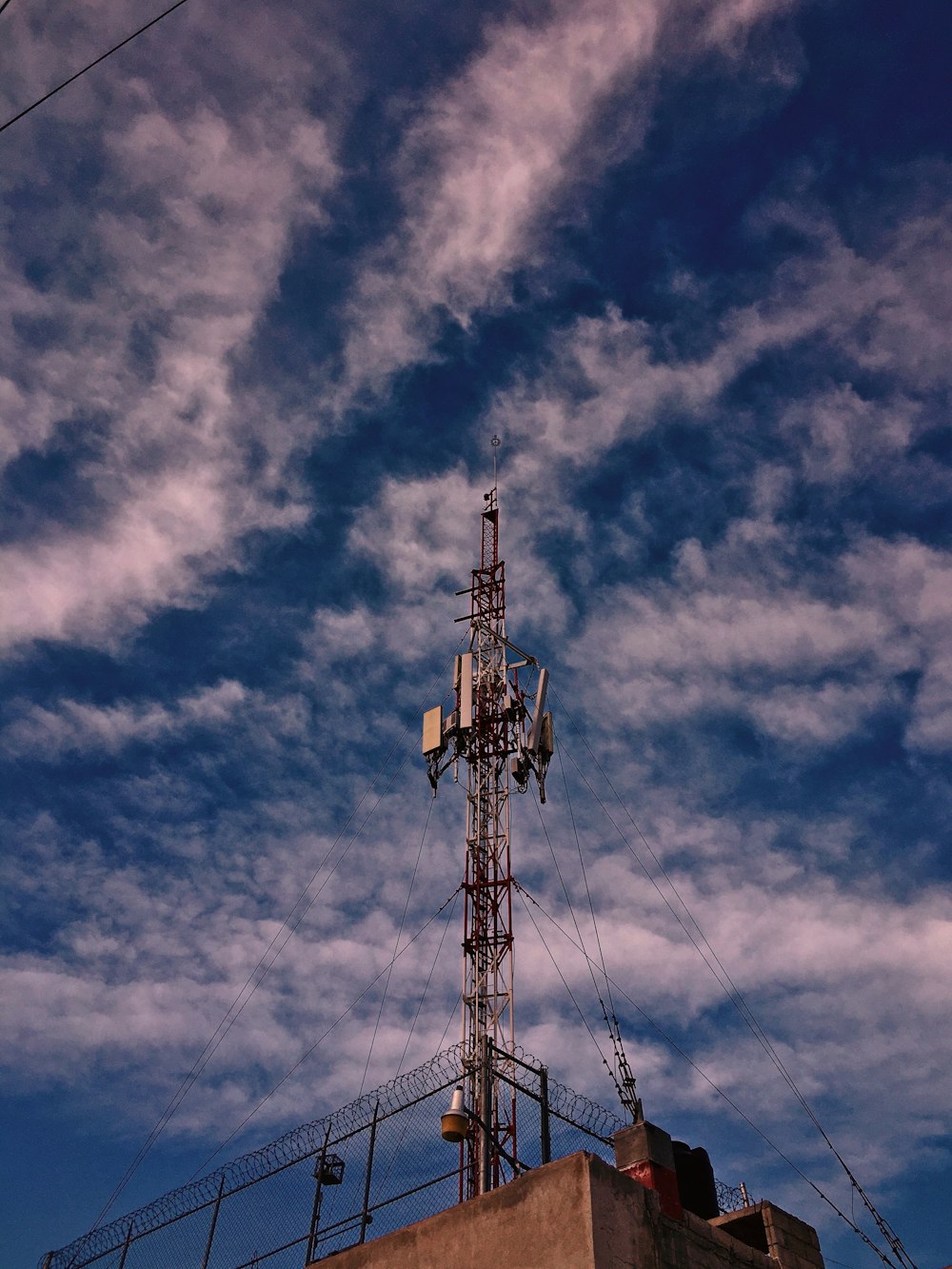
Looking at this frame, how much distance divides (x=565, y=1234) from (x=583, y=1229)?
0.36 m

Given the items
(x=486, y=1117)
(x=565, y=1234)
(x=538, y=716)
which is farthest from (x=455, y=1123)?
(x=538, y=716)

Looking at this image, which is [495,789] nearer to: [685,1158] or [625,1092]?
[625,1092]

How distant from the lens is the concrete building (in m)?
14.0

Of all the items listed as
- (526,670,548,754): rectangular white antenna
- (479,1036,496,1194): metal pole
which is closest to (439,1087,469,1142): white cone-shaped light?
(479,1036,496,1194): metal pole

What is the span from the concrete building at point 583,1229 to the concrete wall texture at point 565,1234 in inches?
0.5

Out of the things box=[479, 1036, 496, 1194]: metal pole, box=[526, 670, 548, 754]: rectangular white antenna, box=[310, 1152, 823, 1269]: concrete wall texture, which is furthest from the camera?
box=[526, 670, 548, 754]: rectangular white antenna

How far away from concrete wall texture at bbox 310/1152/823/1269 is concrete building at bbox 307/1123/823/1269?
0.01m

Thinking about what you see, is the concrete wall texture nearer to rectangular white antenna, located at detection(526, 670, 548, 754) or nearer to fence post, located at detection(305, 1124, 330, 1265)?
fence post, located at detection(305, 1124, 330, 1265)

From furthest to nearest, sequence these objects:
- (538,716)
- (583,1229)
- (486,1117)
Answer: (538,716), (486,1117), (583,1229)

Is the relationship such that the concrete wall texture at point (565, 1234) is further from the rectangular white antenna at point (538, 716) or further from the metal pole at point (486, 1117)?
the rectangular white antenna at point (538, 716)

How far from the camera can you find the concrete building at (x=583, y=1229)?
14.0 meters

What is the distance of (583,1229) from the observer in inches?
544

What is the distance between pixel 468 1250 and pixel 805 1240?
6911mm

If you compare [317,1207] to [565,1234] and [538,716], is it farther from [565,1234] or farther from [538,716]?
[538,716]
